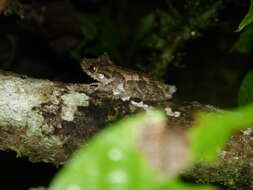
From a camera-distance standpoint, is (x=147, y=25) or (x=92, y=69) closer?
(x=92, y=69)

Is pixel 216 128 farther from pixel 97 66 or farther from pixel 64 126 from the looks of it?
pixel 97 66

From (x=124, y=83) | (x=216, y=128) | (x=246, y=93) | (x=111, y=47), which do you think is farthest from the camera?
(x=111, y=47)

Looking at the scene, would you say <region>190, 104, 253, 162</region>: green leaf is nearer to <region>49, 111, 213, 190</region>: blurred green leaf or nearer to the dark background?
<region>49, 111, 213, 190</region>: blurred green leaf

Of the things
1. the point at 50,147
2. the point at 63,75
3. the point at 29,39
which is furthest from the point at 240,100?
the point at 29,39

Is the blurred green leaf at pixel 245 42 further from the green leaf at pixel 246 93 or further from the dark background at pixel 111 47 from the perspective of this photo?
the dark background at pixel 111 47

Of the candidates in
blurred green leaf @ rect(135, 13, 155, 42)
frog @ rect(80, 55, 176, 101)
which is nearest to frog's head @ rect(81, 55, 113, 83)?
frog @ rect(80, 55, 176, 101)

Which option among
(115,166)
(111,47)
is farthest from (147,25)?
(115,166)
